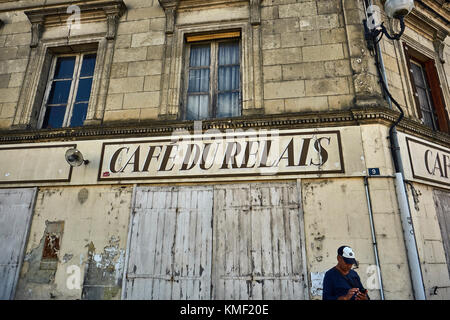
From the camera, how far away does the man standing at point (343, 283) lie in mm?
3797

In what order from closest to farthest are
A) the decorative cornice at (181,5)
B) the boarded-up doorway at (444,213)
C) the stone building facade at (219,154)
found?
the stone building facade at (219,154), the boarded-up doorway at (444,213), the decorative cornice at (181,5)

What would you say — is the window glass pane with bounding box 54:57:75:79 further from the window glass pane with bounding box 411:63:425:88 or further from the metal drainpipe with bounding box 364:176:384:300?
the window glass pane with bounding box 411:63:425:88

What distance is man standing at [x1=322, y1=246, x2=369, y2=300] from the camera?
3.80 metres

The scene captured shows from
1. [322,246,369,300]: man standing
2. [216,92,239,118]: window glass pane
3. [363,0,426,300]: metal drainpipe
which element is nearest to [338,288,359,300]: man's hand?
[322,246,369,300]: man standing

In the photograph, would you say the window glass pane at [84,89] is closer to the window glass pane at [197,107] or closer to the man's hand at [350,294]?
the window glass pane at [197,107]

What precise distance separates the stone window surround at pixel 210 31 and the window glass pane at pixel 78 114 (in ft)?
6.27

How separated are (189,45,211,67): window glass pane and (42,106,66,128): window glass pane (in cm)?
312

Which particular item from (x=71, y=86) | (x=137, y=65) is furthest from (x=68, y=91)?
(x=137, y=65)

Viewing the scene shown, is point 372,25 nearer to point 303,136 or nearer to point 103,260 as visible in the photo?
→ point 303,136

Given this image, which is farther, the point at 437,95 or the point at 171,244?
the point at 437,95

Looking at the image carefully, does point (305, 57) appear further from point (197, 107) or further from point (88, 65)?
point (88, 65)

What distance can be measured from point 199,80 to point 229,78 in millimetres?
654

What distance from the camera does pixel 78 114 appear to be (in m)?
6.49

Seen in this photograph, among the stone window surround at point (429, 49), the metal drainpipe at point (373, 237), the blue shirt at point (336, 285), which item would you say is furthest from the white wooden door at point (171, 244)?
the stone window surround at point (429, 49)
